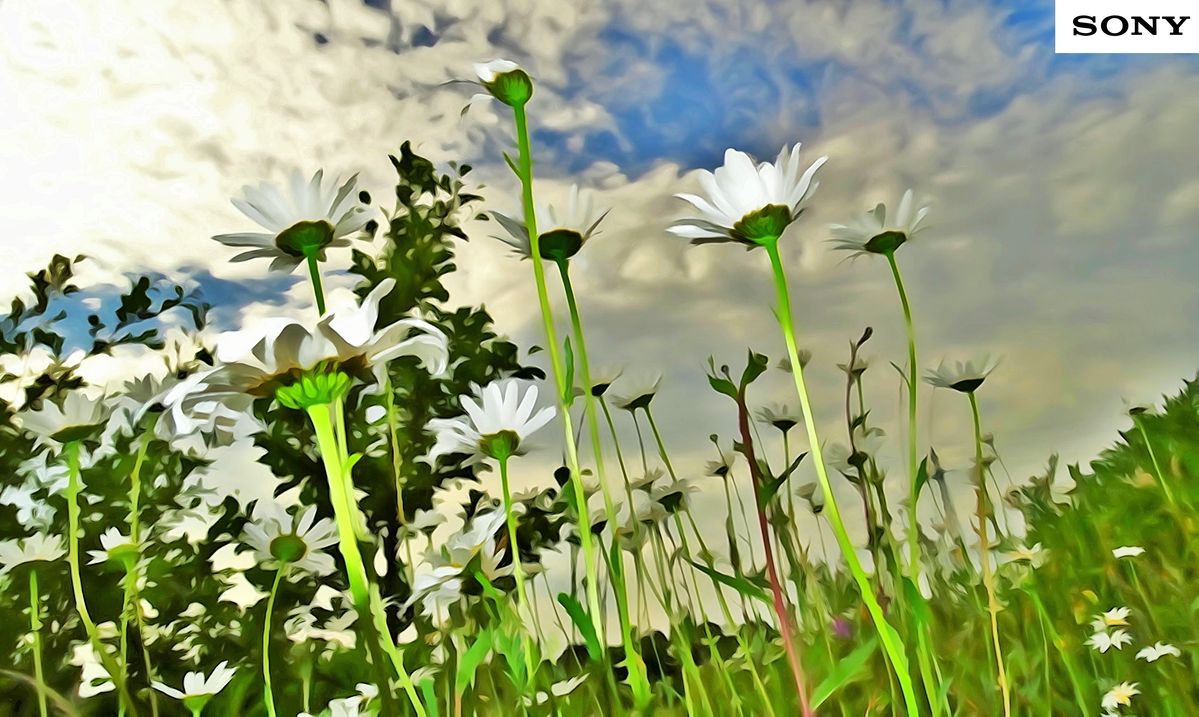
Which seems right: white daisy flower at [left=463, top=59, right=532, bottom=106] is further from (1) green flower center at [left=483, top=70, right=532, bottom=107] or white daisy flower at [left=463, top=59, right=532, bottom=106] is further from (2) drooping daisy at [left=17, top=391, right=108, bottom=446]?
(2) drooping daisy at [left=17, top=391, right=108, bottom=446]

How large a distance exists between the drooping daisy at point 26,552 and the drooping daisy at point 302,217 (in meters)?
0.48

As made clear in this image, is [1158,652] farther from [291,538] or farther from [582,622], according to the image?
[291,538]

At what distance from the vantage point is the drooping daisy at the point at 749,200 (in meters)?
0.52

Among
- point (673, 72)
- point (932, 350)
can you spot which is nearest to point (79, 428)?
point (673, 72)

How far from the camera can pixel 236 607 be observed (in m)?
1.08

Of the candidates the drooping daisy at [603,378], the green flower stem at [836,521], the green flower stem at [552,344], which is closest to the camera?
the green flower stem at [836,521]

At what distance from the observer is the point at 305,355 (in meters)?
0.38

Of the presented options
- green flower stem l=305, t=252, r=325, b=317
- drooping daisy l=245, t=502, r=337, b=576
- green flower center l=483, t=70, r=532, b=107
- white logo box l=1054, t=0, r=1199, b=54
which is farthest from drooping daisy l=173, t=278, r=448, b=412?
white logo box l=1054, t=0, r=1199, b=54

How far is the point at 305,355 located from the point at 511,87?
28cm

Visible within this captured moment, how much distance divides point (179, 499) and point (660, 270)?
0.67m

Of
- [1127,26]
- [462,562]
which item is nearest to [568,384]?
[462,562]

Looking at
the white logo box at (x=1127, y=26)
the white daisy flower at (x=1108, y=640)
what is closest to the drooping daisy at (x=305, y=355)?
the white daisy flower at (x=1108, y=640)

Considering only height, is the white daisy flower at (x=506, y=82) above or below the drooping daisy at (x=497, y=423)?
above

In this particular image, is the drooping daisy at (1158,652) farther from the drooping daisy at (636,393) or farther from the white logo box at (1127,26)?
the white logo box at (1127,26)
